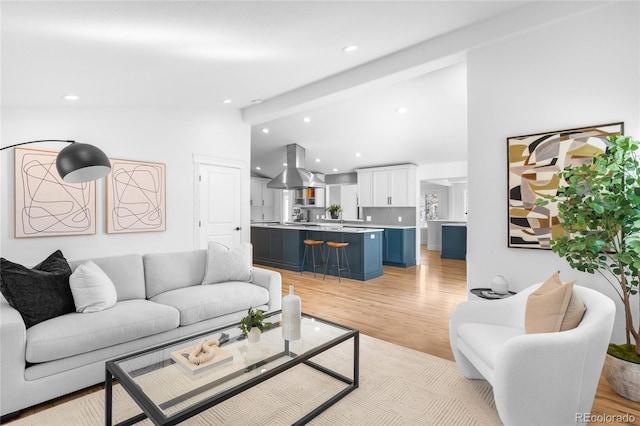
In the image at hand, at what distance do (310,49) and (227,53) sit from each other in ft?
2.52

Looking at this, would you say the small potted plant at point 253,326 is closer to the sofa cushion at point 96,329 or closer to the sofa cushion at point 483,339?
the sofa cushion at point 96,329

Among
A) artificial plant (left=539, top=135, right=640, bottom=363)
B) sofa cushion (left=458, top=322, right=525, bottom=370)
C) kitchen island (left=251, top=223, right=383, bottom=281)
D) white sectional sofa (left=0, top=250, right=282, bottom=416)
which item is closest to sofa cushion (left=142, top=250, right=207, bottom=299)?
white sectional sofa (left=0, top=250, right=282, bottom=416)

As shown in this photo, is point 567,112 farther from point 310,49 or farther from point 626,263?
point 310,49

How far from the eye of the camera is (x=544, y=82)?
2.73m

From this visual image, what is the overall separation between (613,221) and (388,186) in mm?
6090

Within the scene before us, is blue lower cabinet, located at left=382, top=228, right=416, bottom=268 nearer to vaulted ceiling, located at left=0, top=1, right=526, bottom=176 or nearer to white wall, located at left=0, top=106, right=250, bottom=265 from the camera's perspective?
vaulted ceiling, located at left=0, top=1, right=526, bottom=176

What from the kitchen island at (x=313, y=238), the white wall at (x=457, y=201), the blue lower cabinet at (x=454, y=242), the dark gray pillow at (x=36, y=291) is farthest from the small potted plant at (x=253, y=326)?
the white wall at (x=457, y=201)

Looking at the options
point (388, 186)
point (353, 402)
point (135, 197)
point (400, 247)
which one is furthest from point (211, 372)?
point (388, 186)

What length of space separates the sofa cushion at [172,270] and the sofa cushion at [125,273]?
0.27 feet

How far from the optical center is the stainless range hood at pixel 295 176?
7.17 m

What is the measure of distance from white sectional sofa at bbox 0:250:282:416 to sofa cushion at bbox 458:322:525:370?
1860 mm

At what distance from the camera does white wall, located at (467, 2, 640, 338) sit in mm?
2443

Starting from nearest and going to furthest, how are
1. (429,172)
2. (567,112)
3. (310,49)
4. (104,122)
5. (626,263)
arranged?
1. (626,263)
2. (567,112)
3. (310,49)
4. (104,122)
5. (429,172)

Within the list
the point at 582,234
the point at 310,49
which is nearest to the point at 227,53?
the point at 310,49
